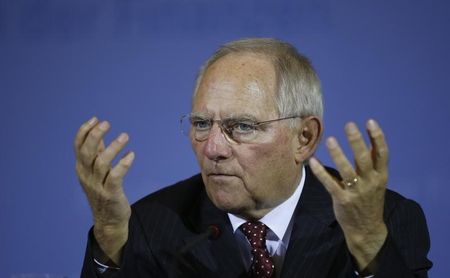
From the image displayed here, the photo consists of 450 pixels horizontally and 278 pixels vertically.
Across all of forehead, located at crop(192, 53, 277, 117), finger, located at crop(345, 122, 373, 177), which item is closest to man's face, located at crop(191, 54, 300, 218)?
forehead, located at crop(192, 53, 277, 117)

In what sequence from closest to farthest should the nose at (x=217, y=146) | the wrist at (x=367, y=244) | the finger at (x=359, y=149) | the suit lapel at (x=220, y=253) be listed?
the finger at (x=359, y=149), the wrist at (x=367, y=244), the nose at (x=217, y=146), the suit lapel at (x=220, y=253)

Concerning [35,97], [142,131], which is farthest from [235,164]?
[35,97]

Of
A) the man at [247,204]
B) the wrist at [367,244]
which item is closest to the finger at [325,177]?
the wrist at [367,244]

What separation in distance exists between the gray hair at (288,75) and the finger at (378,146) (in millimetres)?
519

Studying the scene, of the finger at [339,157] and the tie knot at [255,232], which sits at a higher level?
the finger at [339,157]

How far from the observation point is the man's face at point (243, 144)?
1.94 metres

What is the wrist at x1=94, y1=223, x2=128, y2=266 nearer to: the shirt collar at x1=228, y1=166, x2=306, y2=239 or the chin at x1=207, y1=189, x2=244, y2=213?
the chin at x1=207, y1=189, x2=244, y2=213

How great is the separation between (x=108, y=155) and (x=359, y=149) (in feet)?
1.98

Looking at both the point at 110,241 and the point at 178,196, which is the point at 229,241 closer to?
the point at 178,196

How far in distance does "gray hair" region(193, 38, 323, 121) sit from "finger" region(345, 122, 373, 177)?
0.52 metres

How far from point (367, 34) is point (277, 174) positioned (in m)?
1.23

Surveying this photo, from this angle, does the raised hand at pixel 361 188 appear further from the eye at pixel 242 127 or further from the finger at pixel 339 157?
the eye at pixel 242 127

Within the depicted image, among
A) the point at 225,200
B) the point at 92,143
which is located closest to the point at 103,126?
the point at 92,143

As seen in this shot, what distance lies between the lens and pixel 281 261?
6.78 ft
